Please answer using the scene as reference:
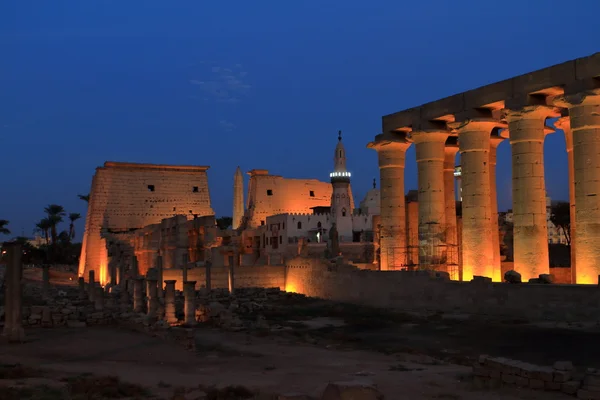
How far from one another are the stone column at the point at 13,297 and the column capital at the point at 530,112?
50.3 feet

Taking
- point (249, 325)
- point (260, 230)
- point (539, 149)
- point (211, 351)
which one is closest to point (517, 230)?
point (539, 149)

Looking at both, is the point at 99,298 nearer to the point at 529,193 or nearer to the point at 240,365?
the point at 240,365

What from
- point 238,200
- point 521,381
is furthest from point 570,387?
point 238,200

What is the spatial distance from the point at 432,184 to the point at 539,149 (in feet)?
16.1

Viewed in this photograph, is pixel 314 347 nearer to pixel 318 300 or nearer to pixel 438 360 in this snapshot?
pixel 438 360

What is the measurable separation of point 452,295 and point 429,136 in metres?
6.89

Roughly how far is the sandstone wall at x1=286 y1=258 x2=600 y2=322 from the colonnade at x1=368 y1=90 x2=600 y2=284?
70.6 inches

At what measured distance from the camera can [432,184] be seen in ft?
84.1

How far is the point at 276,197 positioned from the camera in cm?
6819

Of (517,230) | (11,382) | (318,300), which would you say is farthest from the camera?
(318,300)

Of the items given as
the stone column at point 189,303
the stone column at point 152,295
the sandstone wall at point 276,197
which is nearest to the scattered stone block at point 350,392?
the stone column at point 189,303

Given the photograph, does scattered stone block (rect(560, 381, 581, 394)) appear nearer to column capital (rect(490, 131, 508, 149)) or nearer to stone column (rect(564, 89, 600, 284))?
stone column (rect(564, 89, 600, 284))

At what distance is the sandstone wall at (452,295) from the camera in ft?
58.5

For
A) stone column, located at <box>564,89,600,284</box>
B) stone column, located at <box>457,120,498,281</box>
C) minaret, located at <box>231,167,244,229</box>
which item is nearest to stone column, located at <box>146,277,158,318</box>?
stone column, located at <box>457,120,498,281</box>
